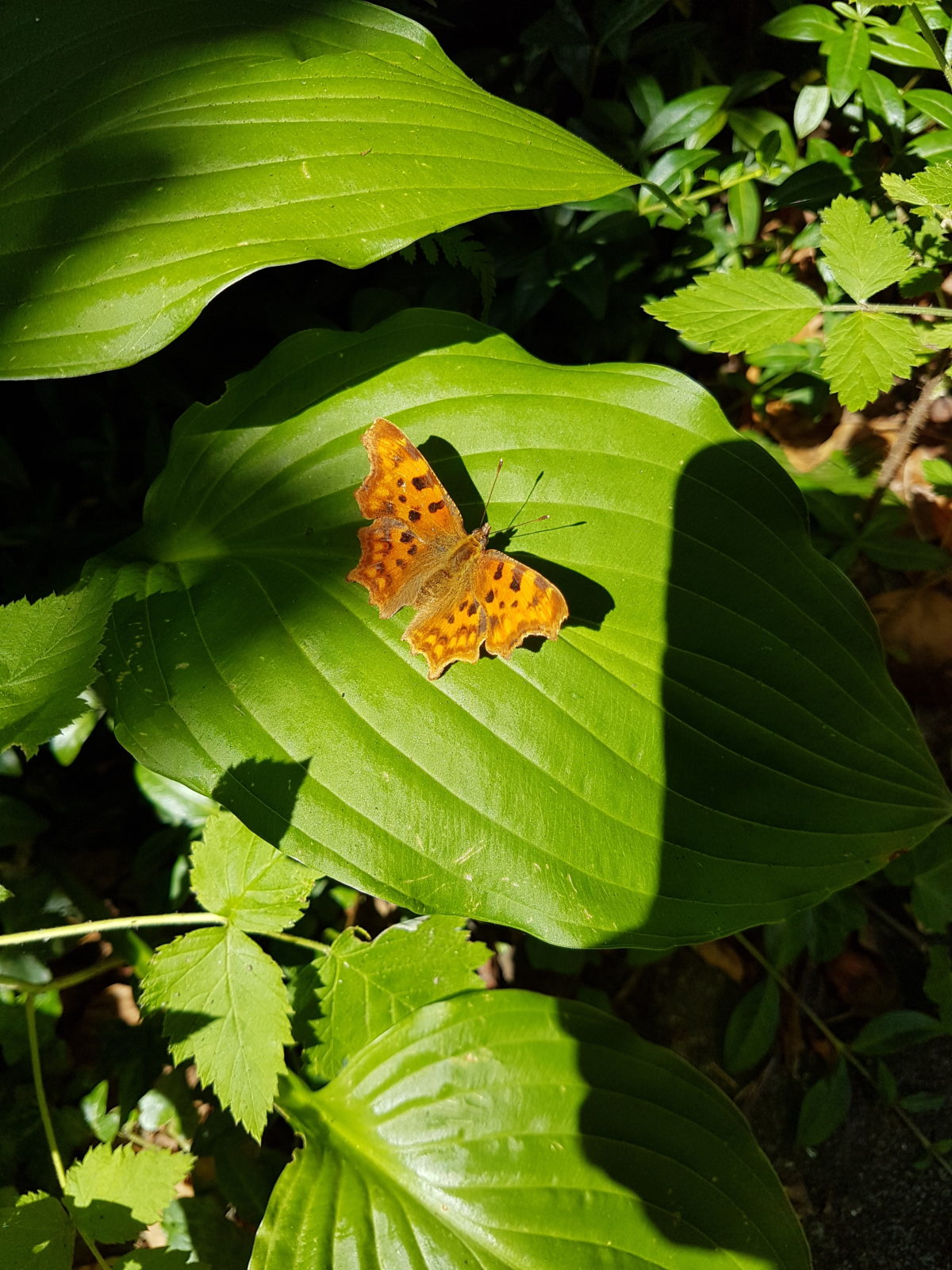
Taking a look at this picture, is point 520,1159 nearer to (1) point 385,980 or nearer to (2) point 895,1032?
(1) point 385,980

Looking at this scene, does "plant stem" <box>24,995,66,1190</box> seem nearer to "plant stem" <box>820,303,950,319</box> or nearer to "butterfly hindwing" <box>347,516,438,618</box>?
"butterfly hindwing" <box>347,516,438,618</box>

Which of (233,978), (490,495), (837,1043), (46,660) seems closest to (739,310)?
(490,495)

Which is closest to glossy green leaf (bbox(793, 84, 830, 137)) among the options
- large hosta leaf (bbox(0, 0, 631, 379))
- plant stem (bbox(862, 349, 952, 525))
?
plant stem (bbox(862, 349, 952, 525))

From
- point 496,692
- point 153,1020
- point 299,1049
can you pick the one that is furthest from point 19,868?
point 496,692

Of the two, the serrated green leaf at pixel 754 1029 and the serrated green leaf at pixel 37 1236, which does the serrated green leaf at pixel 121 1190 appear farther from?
the serrated green leaf at pixel 754 1029

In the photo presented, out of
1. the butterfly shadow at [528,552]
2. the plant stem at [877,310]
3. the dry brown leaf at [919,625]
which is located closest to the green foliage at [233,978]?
the butterfly shadow at [528,552]
